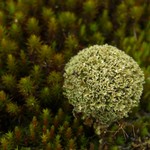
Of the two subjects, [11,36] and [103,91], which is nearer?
[103,91]

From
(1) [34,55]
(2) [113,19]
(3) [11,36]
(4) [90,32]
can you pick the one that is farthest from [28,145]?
(2) [113,19]

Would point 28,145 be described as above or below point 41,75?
below

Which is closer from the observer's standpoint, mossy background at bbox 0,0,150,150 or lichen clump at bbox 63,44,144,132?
lichen clump at bbox 63,44,144,132

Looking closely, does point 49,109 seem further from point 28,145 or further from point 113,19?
point 113,19

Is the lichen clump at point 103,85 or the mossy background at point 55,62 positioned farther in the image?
the mossy background at point 55,62

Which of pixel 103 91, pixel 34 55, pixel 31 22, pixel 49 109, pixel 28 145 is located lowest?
pixel 28 145
